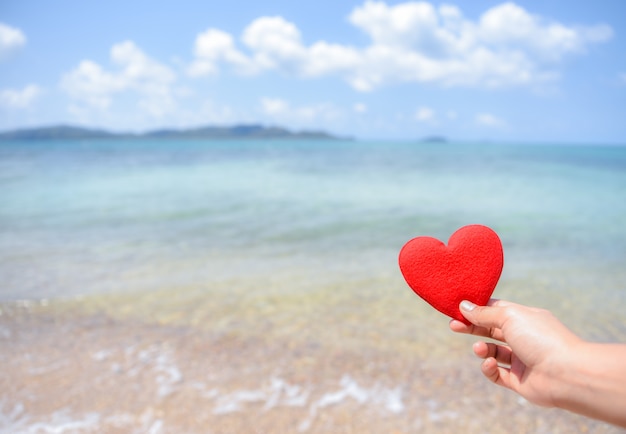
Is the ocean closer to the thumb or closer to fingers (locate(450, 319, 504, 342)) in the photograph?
fingers (locate(450, 319, 504, 342))

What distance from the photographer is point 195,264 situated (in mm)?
7398

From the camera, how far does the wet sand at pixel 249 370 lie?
3.50 meters

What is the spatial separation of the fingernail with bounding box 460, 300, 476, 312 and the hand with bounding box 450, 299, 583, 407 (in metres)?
0.01

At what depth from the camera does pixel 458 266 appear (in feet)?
7.03

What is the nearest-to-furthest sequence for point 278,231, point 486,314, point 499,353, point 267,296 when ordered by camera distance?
point 486,314 < point 499,353 < point 267,296 < point 278,231

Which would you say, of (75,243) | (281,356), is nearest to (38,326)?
(281,356)

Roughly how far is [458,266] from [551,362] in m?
0.60

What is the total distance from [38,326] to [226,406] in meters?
2.73

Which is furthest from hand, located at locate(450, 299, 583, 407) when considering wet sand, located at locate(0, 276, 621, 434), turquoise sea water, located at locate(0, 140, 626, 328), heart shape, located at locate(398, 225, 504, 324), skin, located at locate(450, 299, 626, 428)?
turquoise sea water, located at locate(0, 140, 626, 328)

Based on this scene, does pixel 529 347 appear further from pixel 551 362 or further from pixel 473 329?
pixel 473 329

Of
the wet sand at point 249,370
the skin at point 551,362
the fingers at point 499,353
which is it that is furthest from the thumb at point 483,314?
the wet sand at point 249,370

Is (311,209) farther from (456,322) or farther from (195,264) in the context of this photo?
(456,322)

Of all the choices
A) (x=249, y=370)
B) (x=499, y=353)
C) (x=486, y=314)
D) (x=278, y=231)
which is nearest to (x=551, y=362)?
(x=486, y=314)

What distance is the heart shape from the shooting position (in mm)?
2135
